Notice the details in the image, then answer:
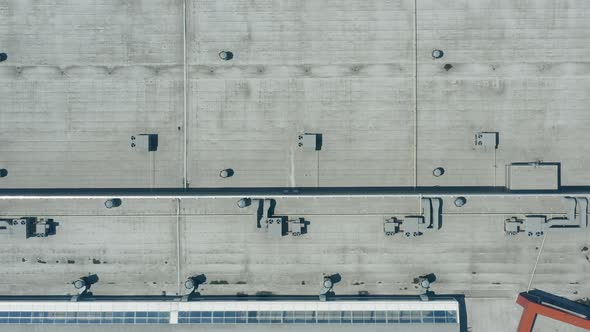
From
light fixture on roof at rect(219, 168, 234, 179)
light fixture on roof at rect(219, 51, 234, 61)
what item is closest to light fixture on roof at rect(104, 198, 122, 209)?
light fixture on roof at rect(219, 168, 234, 179)

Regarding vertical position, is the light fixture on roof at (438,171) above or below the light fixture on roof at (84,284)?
above

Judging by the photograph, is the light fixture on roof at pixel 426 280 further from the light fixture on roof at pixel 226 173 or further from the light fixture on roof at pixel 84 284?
the light fixture on roof at pixel 84 284

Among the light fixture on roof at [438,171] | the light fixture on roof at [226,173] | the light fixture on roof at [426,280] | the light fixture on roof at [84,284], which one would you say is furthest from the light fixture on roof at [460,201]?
the light fixture on roof at [84,284]

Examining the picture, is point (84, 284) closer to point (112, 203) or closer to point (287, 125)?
point (112, 203)

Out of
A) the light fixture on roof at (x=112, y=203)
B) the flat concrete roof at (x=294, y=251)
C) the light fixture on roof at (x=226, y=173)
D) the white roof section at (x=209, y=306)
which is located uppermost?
the light fixture on roof at (x=226, y=173)

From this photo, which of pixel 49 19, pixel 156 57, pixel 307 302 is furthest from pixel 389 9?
pixel 49 19

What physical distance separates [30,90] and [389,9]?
3286 cm

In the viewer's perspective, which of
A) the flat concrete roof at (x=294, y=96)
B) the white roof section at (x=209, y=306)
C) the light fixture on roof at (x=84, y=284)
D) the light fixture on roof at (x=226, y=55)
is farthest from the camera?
the flat concrete roof at (x=294, y=96)

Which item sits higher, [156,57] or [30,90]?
[156,57]

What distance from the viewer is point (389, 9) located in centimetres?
3584

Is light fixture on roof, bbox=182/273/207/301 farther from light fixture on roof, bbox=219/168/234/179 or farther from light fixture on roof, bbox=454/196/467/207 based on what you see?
light fixture on roof, bbox=454/196/467/207

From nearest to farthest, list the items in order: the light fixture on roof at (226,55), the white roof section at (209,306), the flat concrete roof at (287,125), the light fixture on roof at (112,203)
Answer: the light fixture on roof at (112,203) < the light fixture on roof at (226,55) < the white roof section at (209,306) < the flat concrete roof at (287,125)

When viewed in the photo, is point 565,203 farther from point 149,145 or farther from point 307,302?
point 149,145

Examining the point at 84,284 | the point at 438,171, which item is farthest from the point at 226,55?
the point at 84,284
